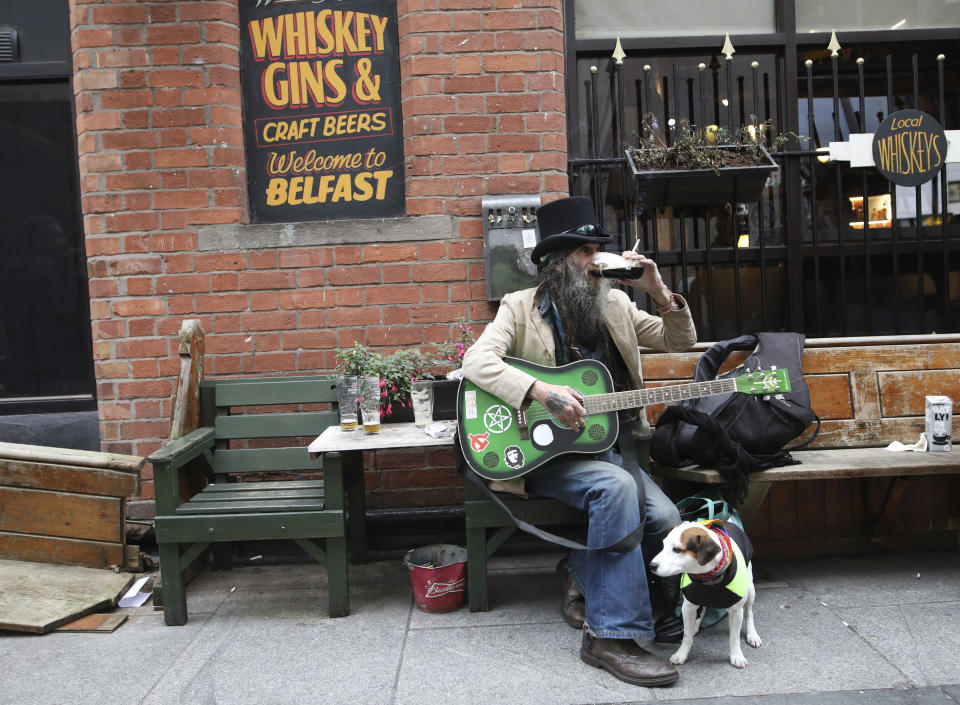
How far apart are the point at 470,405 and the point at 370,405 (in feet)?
1.97

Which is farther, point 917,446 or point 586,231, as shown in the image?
point 917,446

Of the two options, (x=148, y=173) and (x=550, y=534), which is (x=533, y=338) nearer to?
(x=550, y=534)

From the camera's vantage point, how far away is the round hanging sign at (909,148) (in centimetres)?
468

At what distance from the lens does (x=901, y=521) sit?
4.30 m

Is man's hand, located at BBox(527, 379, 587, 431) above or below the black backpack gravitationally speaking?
above

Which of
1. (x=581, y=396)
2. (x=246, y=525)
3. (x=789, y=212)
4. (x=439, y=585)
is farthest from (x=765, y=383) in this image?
(x=246, y=525)

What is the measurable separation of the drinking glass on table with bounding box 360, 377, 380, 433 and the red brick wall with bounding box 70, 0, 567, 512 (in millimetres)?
723

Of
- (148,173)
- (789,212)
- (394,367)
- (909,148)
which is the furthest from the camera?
(789,212)

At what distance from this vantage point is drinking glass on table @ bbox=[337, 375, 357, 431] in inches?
151

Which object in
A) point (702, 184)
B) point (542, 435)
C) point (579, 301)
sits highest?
point (702, 184)

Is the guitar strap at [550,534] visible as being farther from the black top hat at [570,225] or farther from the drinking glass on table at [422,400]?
the black top hat at [570,225]

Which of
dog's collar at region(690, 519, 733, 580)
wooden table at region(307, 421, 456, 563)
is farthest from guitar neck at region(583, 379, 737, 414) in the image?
wooden table at region(307, 421, 456, 563)

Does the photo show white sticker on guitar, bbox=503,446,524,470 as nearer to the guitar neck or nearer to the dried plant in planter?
the guitar neck

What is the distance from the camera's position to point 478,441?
11.2 feet
